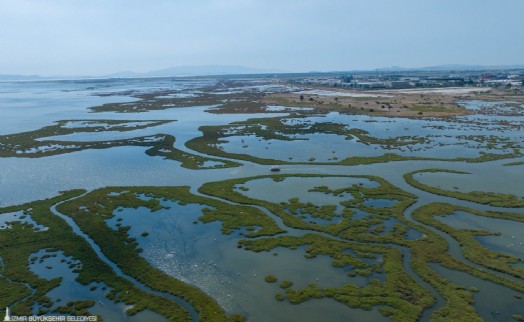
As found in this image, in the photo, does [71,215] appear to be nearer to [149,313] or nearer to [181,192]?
[181,192]

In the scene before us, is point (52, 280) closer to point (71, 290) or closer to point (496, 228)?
point (71, 290)

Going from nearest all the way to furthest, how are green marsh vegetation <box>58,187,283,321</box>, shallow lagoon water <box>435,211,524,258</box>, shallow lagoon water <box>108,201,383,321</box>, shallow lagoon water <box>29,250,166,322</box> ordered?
shallow lagoon water <box>29,250,166,322</box> → shallow lagoon water <box>108,201,383,321</box> → green marsh vegetation <box>58,187,283,321</box> → shallow lagoon water <box>435,211,524,258</box>

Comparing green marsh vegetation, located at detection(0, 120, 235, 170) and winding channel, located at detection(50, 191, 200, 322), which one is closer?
winding channel, located at detection(50, 191, 200, 322)

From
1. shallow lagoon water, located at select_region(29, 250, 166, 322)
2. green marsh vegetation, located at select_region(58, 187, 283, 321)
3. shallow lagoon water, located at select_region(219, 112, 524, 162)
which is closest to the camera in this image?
shallow lagoon water, located at select_region(29, 250, 166, 322)

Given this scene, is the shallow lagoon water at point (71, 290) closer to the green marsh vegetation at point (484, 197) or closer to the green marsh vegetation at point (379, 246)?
the green marsh vegetation at point (379, 246)

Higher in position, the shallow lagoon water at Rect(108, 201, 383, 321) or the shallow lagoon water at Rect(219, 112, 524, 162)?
the shallow lagoon water at Rect(219, 112, 524, 162)

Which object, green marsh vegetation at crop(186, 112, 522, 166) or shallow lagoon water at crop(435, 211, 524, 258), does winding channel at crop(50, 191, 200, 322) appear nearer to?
shallow lagoon water at crop(435, 211, 524, 258)

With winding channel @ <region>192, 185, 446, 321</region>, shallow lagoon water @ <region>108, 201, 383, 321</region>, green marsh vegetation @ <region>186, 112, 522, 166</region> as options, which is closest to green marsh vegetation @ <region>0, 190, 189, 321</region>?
shallow lagoon water @ <region>108, 201, 383, 321</region>

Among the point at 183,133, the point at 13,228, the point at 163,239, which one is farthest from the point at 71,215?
the point at 183,133

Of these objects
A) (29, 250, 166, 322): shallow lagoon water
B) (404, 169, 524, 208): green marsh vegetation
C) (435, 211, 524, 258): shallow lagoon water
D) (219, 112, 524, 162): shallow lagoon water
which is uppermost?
(219, 112, 524, 162): shallow lagoon water

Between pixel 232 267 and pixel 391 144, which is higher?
pixel 391 144

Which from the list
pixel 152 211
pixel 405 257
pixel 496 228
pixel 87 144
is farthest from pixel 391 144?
pixel 87 144
